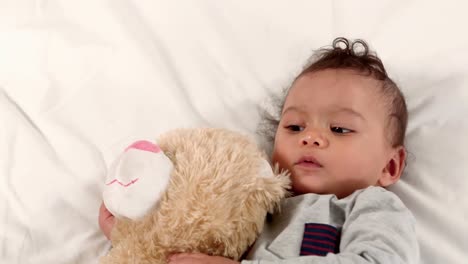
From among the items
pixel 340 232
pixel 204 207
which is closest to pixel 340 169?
pixel 340 232

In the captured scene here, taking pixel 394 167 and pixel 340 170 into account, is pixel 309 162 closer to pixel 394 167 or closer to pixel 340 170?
pixel 340 170

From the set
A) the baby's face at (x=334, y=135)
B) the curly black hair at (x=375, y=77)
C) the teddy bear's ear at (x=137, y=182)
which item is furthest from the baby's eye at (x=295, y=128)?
the teddy bear's ear at (x=137, y=182)

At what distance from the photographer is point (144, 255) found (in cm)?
95

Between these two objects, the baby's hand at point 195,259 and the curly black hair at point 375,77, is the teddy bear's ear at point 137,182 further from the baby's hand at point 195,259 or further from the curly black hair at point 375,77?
the curly black hair at point 375,77

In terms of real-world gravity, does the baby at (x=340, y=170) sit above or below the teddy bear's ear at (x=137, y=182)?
below

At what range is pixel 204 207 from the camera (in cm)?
94

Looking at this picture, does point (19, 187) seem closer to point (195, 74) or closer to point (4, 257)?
point (4, 257)

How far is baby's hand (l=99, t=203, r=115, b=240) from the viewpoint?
1.09 m

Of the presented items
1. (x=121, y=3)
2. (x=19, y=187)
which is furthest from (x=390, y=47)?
(x=19, y=187)

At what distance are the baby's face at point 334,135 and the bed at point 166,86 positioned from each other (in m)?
0.14

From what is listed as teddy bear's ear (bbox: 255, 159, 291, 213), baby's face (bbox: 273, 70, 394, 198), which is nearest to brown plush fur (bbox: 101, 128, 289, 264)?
teddy bear's ear (bbox: 255, 159, 291, 213)

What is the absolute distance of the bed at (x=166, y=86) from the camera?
3.88ft

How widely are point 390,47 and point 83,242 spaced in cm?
78

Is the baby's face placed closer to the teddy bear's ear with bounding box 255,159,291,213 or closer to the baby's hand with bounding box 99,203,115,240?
the teddy bear's ear with bounding box 255,159,291,213
